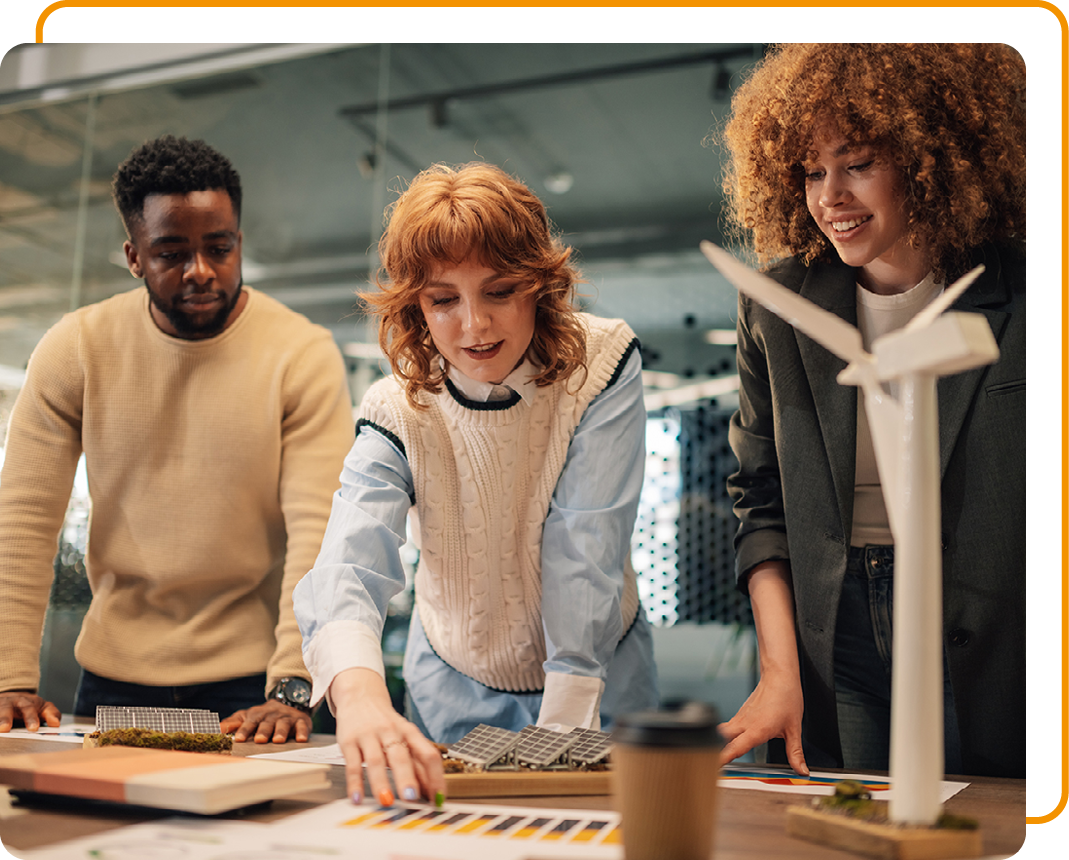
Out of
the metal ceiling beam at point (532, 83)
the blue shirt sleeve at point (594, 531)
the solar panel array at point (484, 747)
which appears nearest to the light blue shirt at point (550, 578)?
the blue shirt sleeve at point (594, 531)

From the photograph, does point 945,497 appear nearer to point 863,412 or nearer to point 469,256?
point 863,412

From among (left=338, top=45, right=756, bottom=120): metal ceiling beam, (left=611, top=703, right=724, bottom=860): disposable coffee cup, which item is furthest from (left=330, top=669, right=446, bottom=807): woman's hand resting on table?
(left=338, top=45, right=756, bottom=120): metal ceiling beam

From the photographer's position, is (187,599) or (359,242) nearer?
(187,599)

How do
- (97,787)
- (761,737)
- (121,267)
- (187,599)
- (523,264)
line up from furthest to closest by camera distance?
(121,267) → (187,599) → (523,264) → (761,737) → (97,787)

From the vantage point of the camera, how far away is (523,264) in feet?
3.79

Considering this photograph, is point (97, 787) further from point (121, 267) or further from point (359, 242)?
point (359, 242)

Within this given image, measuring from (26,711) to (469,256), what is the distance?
96cm

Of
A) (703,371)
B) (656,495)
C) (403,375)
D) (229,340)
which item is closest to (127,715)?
(403,375)

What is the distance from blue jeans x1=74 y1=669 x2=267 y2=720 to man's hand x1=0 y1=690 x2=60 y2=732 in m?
0.10

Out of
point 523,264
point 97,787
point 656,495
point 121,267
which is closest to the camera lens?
point 97,787

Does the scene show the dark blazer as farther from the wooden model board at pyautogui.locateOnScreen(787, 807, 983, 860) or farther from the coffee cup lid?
the coffee cup lid

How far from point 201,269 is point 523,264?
2.11 ft

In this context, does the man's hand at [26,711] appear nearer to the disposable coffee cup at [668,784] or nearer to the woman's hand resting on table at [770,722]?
the woman's hand resting on table at [770,722]

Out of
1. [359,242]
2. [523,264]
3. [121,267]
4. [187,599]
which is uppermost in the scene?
[359,242]
